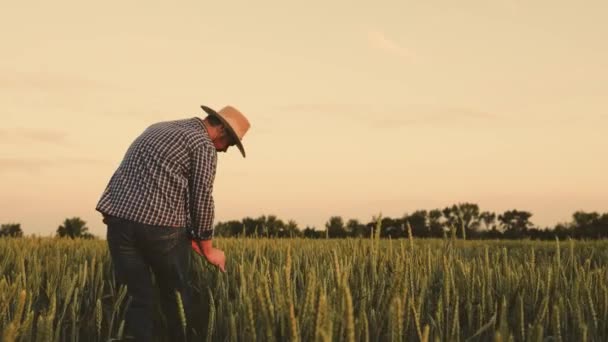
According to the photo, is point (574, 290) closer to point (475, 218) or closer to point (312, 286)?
point (312, 286)

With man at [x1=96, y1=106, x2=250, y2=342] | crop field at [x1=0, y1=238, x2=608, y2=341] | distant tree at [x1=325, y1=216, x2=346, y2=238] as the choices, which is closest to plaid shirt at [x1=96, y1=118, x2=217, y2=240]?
man at [x1=96, y1=106, x2=250, y2=342]

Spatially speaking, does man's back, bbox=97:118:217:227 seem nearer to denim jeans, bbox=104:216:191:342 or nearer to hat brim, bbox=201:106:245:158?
denim jeans, bbox=104:216:191:342

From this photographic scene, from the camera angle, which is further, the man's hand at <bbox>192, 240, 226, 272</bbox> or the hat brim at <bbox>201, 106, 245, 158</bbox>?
the hat brim at <bbox>201, 106, 245, 158</bbox>

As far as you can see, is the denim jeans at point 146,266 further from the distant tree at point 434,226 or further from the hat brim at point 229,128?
the distant tree at point 434,226

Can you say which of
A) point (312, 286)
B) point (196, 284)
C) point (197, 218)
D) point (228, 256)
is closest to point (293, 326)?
point (312, 286)

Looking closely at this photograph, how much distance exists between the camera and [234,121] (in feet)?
15.1

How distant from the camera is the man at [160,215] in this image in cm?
429

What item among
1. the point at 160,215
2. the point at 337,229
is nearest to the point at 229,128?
the point at 160,215

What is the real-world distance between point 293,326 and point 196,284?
3.94 metres

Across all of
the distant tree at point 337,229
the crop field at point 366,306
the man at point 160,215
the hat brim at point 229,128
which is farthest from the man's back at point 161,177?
the distant tree at point 337,229

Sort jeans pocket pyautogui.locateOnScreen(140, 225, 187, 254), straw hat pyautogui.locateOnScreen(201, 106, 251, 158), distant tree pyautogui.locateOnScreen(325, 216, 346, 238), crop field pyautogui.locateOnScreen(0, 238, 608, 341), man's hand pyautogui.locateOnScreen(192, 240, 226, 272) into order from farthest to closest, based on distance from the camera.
Answer: distant tree pyautogui.locateOnScreen(325, 216, 346, 238) < straw hat pyautogui.locateOnScreen(201, 106, 251, 158) < man's hand pyautogui.locateOnScreen(192, 240, 226, 272) < jeans pocket pyautogui.locateOnScreen(140, 225, 187, 254) < crop field pyautogui.locateOnScreen(0, 238, 608, 341)

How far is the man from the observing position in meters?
4.29

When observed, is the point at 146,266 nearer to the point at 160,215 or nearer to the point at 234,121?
the point at 160,215

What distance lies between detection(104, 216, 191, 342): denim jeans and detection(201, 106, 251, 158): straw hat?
30.6 inches
